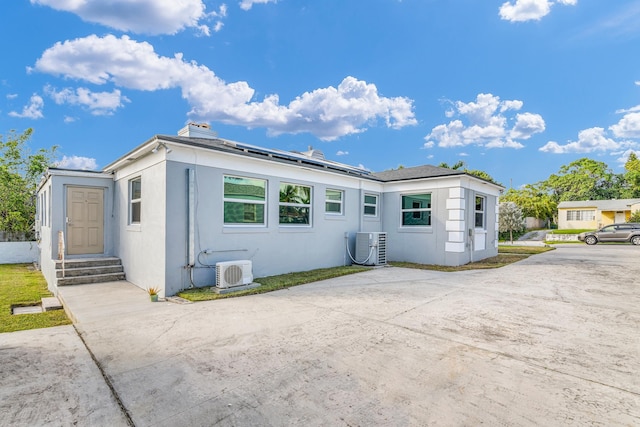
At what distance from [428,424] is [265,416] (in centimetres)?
115

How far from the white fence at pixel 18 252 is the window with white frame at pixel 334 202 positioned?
1309cm

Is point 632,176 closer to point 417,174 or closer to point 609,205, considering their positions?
→ point 609,205

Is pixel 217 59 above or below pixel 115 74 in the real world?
above

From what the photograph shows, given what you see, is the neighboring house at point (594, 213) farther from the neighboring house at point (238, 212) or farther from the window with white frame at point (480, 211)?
the neighboring house at point (238, 212)

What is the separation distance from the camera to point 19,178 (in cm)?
1461

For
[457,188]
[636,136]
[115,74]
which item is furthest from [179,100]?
[636,136]

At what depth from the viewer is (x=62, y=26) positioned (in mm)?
9359

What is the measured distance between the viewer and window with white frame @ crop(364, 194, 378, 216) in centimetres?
1145

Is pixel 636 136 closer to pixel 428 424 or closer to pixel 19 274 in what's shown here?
pixel 428 424

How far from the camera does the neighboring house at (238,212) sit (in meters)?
6.43

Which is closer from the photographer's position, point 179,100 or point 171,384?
point 171,384

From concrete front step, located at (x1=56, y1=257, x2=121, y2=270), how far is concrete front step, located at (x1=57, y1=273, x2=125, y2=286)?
392 mm

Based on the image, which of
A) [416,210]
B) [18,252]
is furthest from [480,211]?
[18,252]

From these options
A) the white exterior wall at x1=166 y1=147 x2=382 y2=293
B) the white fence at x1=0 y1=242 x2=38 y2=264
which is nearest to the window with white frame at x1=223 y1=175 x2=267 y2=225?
the white exterior wall at x1=166 y1=147 x2=382 y2=293
